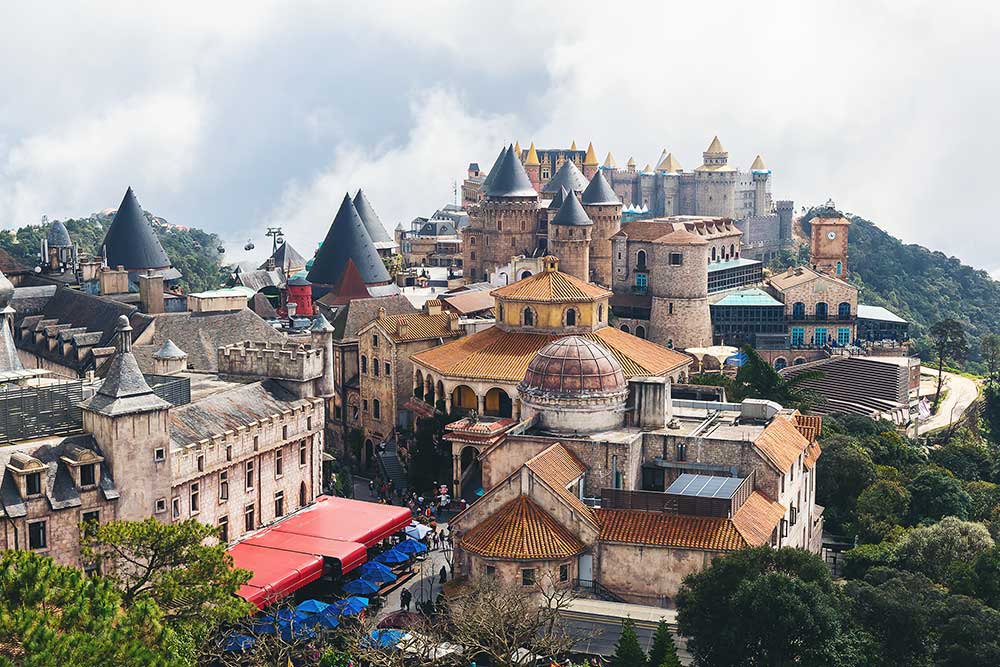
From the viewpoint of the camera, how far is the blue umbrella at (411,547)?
54156 millimetres

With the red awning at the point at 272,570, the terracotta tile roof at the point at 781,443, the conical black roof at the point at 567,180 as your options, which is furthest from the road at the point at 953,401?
the red awning at the point at 272,570

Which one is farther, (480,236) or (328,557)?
(480,236)

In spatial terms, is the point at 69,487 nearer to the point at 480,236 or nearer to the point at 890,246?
the point at 480,236

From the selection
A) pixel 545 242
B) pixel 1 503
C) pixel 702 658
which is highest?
pixel 545 242

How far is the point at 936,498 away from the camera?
64.3 m

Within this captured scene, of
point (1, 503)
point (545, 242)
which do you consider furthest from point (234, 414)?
point (545, 242)

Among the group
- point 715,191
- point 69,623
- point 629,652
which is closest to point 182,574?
point 69,623

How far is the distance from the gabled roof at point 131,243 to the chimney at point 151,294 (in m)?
22.4

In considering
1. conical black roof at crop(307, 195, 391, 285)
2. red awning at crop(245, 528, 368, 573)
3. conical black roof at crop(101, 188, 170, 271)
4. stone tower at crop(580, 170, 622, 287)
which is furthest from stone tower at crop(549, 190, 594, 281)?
red awning at crop(245, 528, 368, 573)

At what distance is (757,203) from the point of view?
17825 centimetres

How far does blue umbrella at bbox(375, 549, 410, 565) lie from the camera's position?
2095 inches

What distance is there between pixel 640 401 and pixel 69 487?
21.6 metres

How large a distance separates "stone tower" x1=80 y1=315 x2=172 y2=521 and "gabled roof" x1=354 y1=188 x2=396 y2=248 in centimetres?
7692

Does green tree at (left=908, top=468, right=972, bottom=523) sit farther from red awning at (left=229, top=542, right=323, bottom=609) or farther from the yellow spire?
the yellow spire
